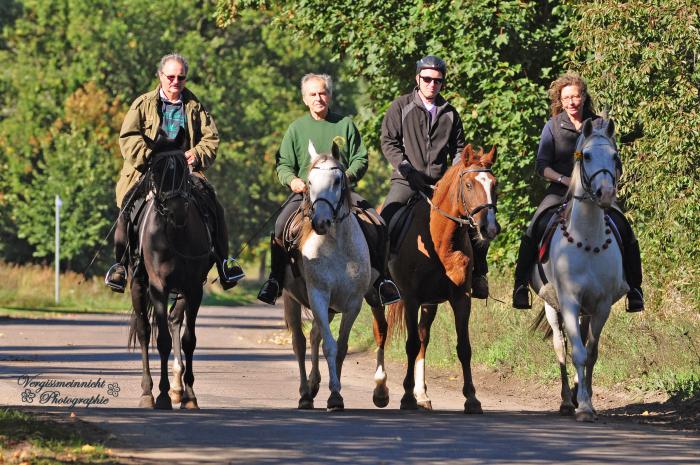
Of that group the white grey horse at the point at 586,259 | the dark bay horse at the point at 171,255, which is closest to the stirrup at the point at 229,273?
the dark bay horse at the point at 171,255

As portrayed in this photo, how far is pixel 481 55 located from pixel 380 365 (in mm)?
11000

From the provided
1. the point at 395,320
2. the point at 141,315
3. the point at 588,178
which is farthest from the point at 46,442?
the point at 395,320

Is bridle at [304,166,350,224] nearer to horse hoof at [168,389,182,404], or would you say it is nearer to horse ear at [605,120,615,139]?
horse hoof at [168,389,182,404]

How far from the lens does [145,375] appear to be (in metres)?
15.5

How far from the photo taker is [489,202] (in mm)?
14609

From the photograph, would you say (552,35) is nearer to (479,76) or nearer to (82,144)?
(479,76)

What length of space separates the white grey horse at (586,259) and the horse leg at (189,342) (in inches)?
136

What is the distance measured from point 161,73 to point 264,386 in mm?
4842

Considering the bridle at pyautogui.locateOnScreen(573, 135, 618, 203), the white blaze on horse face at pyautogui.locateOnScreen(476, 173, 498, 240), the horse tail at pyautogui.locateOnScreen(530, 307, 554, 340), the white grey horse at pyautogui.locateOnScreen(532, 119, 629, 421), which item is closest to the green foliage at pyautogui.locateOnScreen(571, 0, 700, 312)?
the horse tail at pyautogui.locateOnScreen(530, 307, 554, 340)

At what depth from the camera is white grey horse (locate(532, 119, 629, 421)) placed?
13.9m

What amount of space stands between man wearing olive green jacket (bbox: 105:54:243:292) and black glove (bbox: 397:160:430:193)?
1877mm

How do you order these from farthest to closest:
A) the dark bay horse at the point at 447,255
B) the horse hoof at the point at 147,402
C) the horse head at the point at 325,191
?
the horse hoof at the point at 147,402, the dark bay horse at the point at 447,255, the horse head at the point at 325,191

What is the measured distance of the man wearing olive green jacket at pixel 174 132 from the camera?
15797 mm

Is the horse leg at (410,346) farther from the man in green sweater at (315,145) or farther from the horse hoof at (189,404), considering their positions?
the horse hoof at (189,404)
